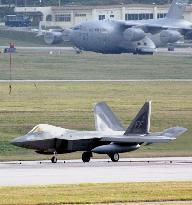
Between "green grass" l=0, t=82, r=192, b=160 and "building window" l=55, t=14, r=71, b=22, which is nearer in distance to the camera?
"green grass" l=0, t=82, r=192, b=160

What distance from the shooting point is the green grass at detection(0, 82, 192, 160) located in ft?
176

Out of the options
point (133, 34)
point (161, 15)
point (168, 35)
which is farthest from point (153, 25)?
point (161, 15)

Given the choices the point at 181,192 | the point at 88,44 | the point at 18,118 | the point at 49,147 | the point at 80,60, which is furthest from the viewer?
the point at 88,44

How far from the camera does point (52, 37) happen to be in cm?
15075

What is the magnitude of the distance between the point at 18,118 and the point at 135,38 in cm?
7868

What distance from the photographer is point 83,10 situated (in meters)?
178

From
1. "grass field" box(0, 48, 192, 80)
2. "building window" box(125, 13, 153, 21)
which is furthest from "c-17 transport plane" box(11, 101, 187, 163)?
"building window" box(125, 13, 153, 21)

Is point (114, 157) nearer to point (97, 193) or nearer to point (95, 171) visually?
point (95, 171)

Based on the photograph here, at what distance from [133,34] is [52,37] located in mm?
15311

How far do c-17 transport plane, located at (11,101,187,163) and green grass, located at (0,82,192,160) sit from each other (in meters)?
3.02

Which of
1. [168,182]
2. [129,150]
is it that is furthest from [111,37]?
[168,182]

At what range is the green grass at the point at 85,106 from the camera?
5359cm

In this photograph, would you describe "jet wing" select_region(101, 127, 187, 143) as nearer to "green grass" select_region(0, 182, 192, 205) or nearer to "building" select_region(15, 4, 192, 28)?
"green grass" select_region(0, 182, 192, 205)

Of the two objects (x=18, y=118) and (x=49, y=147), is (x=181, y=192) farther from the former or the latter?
(x=18, y=118)
